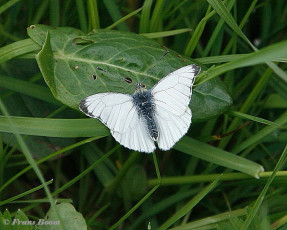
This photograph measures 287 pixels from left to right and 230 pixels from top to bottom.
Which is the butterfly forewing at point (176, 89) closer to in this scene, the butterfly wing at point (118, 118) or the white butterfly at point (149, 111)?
the white butterfly at point (149, 111)

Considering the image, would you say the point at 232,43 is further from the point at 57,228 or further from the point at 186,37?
the point at 57,228

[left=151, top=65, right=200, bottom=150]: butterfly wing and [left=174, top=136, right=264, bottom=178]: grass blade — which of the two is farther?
[left=174, top=136, right=264, bottom=178]: grass blade

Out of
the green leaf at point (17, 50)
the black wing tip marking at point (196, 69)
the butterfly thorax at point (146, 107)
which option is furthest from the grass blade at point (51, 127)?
the black wing tip marking at point (196, 69)

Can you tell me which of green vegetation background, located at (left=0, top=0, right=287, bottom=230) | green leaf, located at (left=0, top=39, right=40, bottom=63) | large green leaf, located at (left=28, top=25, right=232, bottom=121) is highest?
green leaf, located at (left=0, top=39, right=40, bottom=63)

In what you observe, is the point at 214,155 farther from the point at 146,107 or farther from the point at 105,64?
the point at 105,64

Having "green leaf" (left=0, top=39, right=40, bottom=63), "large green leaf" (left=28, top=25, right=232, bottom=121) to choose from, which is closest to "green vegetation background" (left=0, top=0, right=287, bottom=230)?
"green leaf" (left=0, top=39, right=40, bottom=63)

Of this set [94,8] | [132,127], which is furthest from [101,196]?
[94,8]

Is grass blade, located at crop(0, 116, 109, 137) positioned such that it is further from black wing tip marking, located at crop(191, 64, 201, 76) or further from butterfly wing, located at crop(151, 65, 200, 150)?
black wing tip marking, located at crop(191, 64, 201, 76)

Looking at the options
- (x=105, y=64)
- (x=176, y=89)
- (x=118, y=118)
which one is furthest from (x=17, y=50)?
(x=176, y=89)
